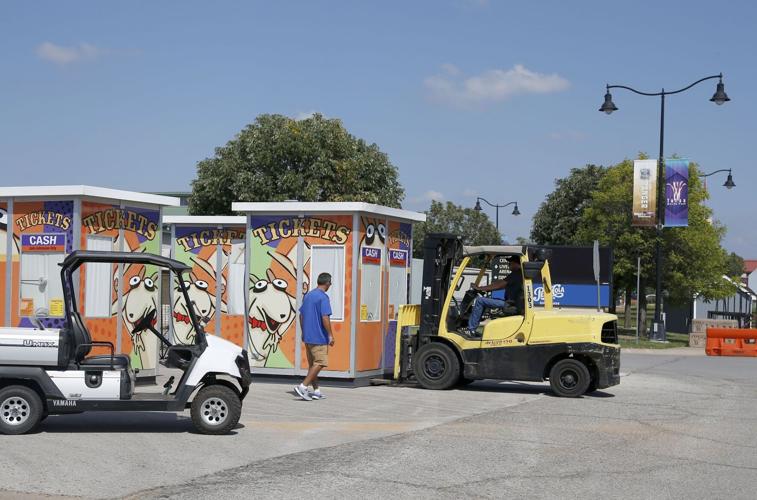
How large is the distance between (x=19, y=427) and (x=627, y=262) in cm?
3685

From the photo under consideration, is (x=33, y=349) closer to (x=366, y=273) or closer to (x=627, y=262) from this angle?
(x=366, y=273)

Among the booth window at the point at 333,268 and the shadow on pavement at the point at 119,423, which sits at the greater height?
the booth window at the point at 333,268

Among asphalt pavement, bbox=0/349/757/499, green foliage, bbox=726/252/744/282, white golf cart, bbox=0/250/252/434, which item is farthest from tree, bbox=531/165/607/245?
white golf cart, bbox=0/250/252/434

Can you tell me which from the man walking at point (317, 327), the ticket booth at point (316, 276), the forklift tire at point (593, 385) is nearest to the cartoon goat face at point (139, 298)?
the ticket booth at point (316, 276)

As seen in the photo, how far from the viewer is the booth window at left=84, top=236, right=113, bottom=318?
14617mm

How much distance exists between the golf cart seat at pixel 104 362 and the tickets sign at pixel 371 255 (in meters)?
6.29

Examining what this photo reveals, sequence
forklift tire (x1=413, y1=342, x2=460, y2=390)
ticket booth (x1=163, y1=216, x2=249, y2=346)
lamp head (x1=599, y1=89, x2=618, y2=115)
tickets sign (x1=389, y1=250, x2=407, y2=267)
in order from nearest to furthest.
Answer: forklift tire (x1=413, y1=342, x2=460, y2=390), tickets sign (x1=389, y1=250, x2=407, y2=267), ticket booth (x1=163, y1=216, x2=249, y2=346), lamp head (x1=599, y1=89, x2=618, y2=115)

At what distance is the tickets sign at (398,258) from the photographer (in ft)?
57.1

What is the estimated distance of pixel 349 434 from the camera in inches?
446

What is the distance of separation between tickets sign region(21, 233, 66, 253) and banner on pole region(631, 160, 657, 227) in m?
24.5

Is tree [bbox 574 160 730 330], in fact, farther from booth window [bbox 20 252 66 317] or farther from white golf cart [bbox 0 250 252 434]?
white golf cart [bbox 0 250 252 434]

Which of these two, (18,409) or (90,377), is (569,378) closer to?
(90,377)

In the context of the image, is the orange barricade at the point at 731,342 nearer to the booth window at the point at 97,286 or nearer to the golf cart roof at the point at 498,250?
the golf cart roof at the point at 498,250

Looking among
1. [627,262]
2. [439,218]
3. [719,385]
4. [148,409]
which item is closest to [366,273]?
[148,409]
